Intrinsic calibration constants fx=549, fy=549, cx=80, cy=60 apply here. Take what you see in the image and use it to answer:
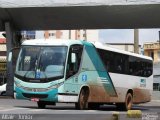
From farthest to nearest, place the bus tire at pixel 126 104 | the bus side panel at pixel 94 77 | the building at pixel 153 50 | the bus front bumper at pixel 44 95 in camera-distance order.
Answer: the building at pixel 153 50
the bus tire at pixel 126 104
the bus side panel at pixel 94 77
the bus front bumper at pixel 44 95

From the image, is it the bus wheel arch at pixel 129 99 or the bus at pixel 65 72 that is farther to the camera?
the bus wheel arch at pixel 129 99

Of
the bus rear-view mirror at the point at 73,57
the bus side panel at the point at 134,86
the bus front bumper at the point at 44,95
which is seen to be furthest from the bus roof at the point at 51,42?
the bus side panel at the point at 134,86

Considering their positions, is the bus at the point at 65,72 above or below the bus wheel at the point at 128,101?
above

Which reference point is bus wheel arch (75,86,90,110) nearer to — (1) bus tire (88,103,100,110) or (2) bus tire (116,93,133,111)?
(1) bus tire (88,103,100,110)

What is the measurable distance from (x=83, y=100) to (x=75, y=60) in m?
1.79

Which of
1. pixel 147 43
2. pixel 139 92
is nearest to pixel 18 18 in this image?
pixel 139 92

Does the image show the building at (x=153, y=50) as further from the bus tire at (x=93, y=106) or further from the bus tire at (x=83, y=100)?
the bus tire at (x=83, y=100)

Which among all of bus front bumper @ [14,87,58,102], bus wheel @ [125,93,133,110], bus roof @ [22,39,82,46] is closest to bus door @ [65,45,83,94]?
bus roof @ [22,39,82,46]

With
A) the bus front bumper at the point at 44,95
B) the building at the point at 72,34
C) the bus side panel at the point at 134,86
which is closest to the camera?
the bus front bumper at the point at 44,95

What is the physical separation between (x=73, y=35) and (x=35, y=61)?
326 feet

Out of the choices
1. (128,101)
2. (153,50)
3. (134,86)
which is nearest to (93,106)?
(128,101)

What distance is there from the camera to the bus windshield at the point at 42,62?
70.6 feet

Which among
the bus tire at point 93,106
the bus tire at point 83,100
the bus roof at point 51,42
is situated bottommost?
the bus tire at point 93,106

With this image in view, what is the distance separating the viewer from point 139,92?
2856 centimetres
